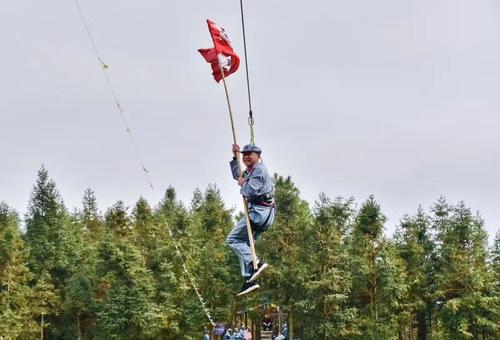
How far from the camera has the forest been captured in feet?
155

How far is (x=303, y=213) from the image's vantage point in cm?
5756

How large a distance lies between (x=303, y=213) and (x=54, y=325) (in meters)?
21.6

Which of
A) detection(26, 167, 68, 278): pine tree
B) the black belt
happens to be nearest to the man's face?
the black belt

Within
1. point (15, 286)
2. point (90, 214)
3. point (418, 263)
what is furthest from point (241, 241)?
point (90, 214)

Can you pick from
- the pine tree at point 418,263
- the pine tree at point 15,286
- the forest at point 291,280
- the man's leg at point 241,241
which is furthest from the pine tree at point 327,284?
the man's leg at point 241,241

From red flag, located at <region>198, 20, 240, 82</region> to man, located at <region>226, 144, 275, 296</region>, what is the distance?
1766 millimetres

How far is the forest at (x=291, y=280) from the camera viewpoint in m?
47.3

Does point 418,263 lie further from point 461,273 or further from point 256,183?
point 256,183

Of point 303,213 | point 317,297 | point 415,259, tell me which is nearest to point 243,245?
point 317,297

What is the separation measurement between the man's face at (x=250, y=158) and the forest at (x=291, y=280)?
112ft

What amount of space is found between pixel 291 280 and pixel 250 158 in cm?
3650

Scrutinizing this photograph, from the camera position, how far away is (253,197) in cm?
1236

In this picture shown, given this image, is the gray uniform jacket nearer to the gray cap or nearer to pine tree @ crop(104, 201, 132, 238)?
the gray cap

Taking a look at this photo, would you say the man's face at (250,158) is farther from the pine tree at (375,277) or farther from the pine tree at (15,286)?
the pine tree at (15,286)
